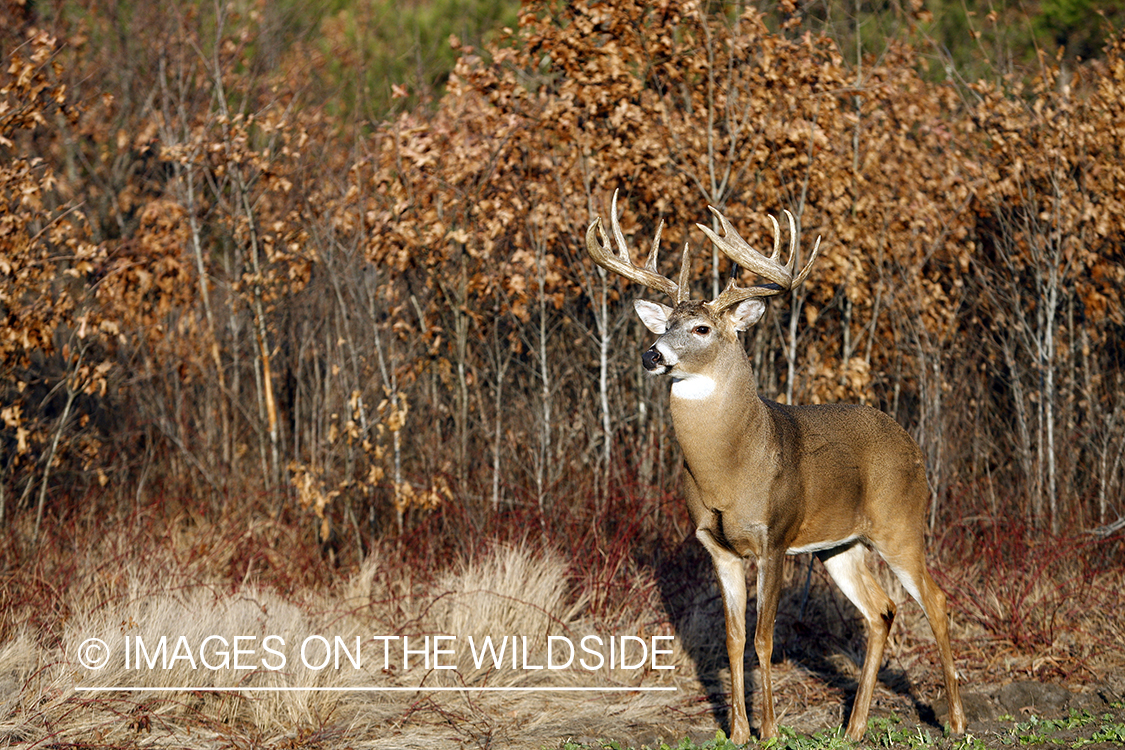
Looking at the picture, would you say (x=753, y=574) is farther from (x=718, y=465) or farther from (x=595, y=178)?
(x=595, y=178)

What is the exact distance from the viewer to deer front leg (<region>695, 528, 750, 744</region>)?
17.4 feet

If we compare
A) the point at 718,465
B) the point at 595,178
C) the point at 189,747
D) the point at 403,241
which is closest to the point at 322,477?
the point at 403,241

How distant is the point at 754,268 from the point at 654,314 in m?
0.51

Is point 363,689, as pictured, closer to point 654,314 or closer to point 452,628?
point 452,628

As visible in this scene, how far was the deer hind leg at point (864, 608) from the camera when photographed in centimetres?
565

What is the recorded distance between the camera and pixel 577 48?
916 centimetres

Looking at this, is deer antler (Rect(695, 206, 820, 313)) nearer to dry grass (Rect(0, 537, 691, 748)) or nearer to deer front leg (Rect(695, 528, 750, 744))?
deer front leg (Rect(695, 528, 750, 744))

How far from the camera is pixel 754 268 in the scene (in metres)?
5.46

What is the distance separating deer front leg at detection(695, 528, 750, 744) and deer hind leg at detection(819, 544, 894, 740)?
656 mm

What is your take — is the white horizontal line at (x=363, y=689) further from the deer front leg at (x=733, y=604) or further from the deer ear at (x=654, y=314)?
the deer ear at (x=654, y=314)

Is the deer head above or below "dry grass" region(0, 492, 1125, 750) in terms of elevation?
above

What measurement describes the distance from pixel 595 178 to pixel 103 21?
908 cm

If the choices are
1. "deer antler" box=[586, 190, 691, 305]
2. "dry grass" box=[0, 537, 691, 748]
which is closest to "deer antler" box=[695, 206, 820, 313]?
"deer antler" box=[586, 190, 691, 305]

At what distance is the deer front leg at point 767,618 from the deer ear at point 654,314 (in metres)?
1.16
